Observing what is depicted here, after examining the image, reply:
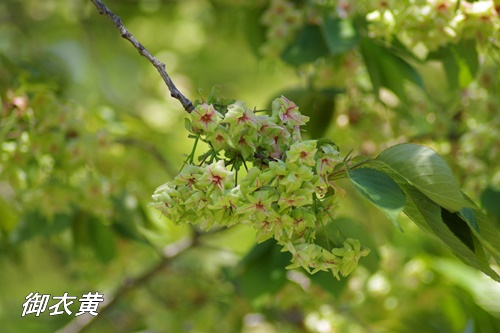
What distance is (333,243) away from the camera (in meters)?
1.31

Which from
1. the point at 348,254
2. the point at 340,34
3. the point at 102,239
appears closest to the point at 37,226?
the point at 102,239

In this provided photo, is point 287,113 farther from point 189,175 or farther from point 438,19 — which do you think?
point 438,19

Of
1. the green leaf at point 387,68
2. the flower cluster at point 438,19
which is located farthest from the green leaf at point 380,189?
the green leaf at point 387,68

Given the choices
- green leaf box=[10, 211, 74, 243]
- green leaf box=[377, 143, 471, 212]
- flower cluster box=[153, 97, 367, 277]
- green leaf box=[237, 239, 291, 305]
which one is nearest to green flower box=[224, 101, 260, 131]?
flower cluster box=[153, 97, 367, 277]

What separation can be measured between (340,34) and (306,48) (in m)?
0.18

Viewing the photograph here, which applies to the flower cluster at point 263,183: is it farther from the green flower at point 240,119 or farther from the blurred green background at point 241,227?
the blurred green background at point 241,227

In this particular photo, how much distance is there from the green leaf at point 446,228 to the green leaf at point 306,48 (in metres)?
0.83

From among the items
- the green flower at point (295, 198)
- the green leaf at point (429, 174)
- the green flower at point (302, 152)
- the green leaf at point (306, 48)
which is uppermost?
the green leaf at point (306, 48)

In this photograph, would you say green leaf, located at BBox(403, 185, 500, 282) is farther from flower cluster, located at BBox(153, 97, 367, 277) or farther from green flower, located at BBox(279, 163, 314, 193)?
green flower, located at BBox(279, 163, 314, 193)

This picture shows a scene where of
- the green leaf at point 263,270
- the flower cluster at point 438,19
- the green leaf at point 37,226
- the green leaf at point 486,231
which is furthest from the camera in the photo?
the green leaf at point 37,226

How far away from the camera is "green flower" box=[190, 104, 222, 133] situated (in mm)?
1144

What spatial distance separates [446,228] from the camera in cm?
116

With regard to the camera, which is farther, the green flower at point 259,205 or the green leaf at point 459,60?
the green leaf at point 459,60

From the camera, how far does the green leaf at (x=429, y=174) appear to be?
3.79 feet
